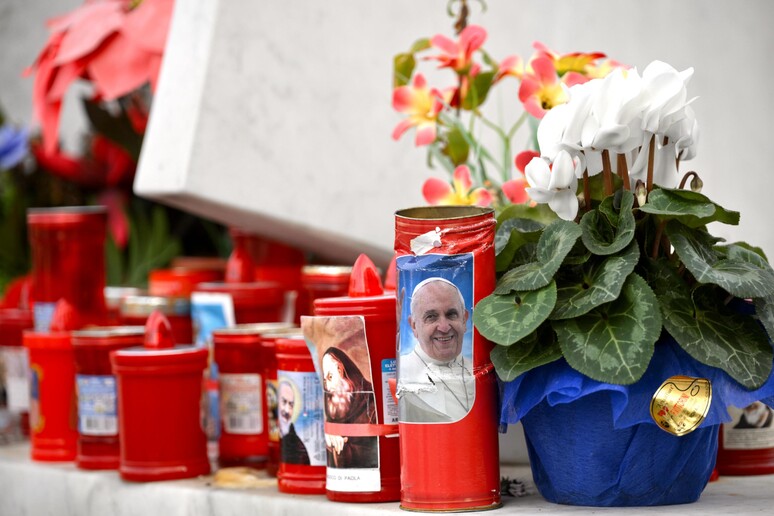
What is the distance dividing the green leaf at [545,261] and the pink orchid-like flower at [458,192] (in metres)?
0.17

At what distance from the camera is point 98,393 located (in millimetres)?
1361

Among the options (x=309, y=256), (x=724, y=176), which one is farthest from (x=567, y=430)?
(x=309, y=256)

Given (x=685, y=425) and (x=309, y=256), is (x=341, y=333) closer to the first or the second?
(x=685, y=425)

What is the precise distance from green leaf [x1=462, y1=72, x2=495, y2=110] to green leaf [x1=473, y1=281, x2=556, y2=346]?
387 millimetres

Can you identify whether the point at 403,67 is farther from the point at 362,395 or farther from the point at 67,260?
the point at 67,260

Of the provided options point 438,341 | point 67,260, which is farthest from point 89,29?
point 438,341

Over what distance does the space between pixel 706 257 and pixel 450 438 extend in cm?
29

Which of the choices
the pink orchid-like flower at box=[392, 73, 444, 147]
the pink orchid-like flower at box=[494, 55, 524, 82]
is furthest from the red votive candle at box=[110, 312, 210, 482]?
the pink orchid-like flower at box=[494, 55, 524, 82]

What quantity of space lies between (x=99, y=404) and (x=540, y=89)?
68 centimetres

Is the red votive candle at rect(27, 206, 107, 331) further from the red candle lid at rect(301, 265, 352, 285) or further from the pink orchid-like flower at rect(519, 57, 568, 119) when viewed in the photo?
the pink orchid-like flower at rect(519, 57, 568, 119)

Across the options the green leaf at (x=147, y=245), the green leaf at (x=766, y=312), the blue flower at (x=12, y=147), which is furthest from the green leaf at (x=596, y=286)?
the blue flower at (x=12, y=147)

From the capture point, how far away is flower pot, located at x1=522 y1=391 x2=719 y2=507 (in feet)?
3.17

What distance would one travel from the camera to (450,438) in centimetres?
97

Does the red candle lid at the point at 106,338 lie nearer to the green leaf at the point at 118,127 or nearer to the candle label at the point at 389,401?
the candle label at the point at 389,401
